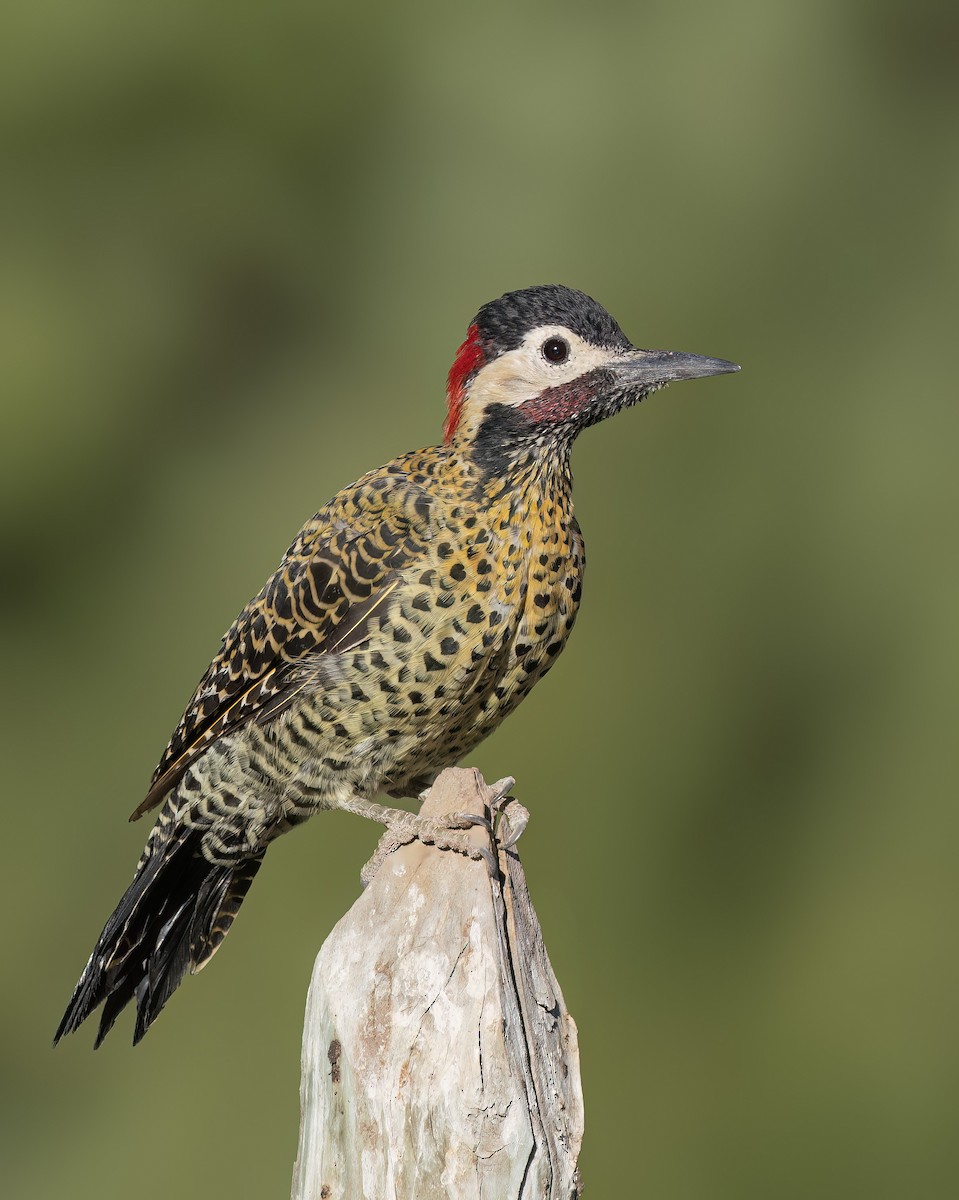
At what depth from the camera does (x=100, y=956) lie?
10.8 feet

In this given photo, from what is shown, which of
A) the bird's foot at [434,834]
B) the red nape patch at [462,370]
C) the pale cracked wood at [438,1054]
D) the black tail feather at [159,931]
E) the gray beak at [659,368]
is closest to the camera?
the pale cracked wood at [438,1054]

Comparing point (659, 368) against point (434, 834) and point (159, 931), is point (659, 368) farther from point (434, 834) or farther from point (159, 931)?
point (159, 931)

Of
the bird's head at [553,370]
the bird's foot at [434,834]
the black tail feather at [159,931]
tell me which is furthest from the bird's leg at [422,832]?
the bird's head at [553,370]

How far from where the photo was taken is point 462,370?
318cm

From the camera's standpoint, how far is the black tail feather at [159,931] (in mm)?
3314

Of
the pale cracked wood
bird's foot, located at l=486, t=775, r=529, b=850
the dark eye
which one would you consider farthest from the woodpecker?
the pale cracked wood

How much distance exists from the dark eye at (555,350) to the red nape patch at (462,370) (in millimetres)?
151

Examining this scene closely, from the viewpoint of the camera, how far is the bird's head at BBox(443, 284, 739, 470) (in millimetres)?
3035

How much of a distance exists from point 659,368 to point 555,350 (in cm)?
23

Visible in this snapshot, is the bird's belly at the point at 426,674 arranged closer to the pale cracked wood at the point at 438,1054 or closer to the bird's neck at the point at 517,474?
the bird's neck at the point at 517,474

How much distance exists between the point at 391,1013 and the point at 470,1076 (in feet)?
0.54

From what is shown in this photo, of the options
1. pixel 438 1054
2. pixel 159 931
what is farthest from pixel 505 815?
pixel 159 931

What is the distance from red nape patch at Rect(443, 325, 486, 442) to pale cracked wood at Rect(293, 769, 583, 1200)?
1187mm

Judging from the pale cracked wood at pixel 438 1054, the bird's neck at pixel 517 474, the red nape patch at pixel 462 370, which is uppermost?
the red nape patch at pixel 462 370
